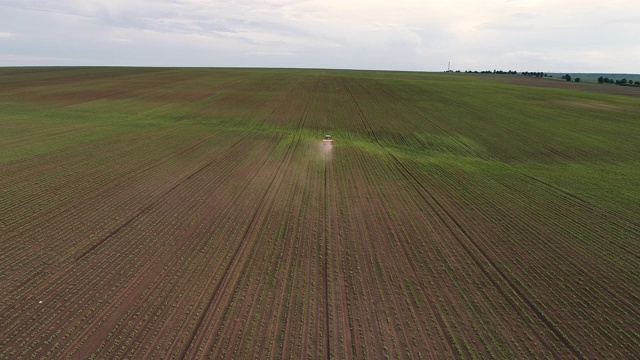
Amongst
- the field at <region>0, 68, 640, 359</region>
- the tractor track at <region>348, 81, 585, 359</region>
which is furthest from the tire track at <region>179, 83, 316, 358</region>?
the tractor track at <region>348, 81, 585, 359</region>

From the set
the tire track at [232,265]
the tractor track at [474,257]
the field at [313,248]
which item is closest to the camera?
the tire track at [232,265]

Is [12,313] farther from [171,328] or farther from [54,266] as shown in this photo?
[171,328]

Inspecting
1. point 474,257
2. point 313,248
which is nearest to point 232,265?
point 313,248

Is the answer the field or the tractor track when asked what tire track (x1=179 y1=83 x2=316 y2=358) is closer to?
the field

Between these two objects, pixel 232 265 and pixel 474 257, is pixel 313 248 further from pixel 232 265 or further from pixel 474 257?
pixel 474 257

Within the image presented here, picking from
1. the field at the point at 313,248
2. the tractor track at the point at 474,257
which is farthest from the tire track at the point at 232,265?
the tractor track at the point at 474,257

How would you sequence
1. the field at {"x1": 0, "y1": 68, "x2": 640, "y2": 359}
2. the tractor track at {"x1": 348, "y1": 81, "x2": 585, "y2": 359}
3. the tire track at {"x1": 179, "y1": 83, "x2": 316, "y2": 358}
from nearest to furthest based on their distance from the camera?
the tire track at {"x1": 179, "y1": 83, "x2": 316, "y2": 358} → the field at {"x1": 0, "y1": 68, "x2": 640, "y2": 359} → the tractor track at {"x1": 348, "y1": 81, "x2": 585, "y2": 359}

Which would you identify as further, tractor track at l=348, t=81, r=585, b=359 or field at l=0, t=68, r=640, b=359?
tractor track at l=348, t=81, r=585, b=359

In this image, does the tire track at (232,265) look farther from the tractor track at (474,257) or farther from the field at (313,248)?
the tractor track at (474,257)

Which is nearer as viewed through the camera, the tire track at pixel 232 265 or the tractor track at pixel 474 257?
the tire track at pixel 232 265
